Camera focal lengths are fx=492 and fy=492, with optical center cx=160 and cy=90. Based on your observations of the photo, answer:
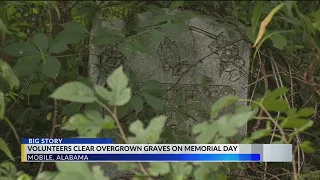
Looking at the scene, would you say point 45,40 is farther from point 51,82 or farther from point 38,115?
point 38,115

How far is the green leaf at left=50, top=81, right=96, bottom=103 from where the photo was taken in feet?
2.72

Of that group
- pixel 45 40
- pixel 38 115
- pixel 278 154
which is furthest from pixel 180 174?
pixel 38 115

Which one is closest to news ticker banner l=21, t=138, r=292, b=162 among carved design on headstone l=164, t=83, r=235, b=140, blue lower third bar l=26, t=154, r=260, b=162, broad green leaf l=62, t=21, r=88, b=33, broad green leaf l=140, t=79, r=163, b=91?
blue lower third bar l=26, t=154, r=260, b=162

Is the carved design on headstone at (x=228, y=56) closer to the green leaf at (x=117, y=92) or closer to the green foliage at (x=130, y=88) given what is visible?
the green foliage at (x=130, y=88)

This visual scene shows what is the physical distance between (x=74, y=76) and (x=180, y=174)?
110 centimetres

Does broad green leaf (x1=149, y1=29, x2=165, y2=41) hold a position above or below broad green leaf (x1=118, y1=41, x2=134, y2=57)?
above

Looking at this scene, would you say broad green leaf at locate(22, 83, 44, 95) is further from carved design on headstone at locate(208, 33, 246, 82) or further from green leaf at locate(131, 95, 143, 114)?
carved design on headstone at locate(208, 33, 246, 82)

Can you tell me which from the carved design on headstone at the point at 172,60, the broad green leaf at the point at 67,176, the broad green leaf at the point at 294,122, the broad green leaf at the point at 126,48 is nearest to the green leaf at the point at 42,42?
the broad green leaf at the point at 126,48

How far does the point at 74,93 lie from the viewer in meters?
0.85

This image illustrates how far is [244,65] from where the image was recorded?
1934 millimetres

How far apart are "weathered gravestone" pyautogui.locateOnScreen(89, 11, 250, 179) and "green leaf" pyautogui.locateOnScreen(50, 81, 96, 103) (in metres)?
1.03

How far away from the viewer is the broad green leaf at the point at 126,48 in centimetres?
144

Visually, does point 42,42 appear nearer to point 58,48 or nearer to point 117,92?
point 58,48

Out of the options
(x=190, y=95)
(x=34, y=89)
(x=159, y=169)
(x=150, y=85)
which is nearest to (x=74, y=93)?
(x=159, y=169)
